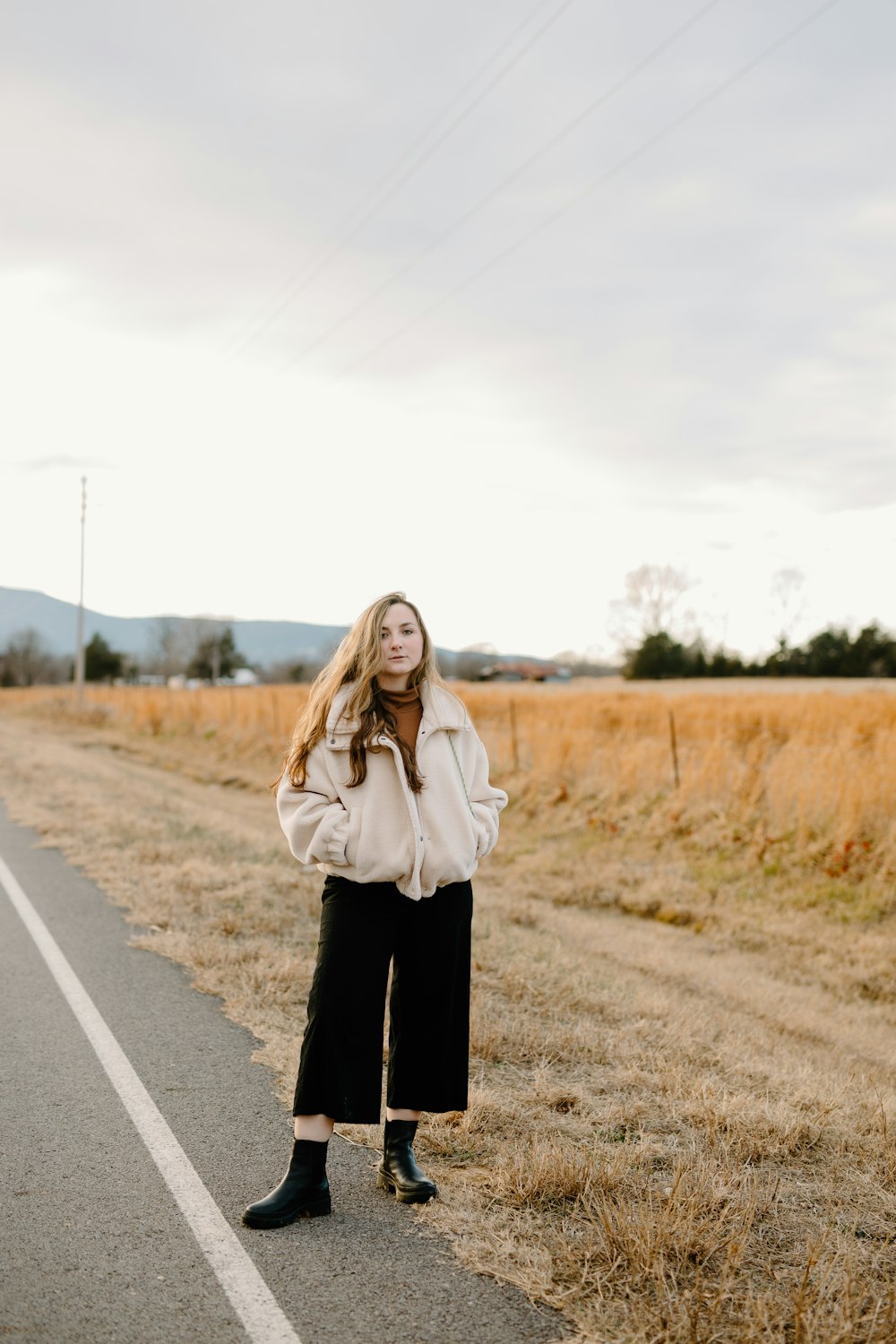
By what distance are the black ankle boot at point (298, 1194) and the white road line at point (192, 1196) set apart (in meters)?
0.12

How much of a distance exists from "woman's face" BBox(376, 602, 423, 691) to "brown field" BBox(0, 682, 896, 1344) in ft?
5.85

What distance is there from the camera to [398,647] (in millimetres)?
3945

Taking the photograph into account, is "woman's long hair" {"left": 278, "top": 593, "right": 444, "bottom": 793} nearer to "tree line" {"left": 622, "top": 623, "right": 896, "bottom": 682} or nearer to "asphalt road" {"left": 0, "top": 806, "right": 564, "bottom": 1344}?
"asphalt road" {"left": 0, "top": 806, "right": 564, "bottom": 1344}

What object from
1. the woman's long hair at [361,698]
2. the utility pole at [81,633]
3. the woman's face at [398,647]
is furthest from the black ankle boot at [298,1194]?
the utility pole at [81,633]

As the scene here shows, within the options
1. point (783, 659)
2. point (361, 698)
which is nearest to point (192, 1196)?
point (361, 698)

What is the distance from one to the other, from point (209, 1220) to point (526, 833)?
12013mm

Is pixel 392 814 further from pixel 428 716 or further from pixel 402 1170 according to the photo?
pixel 402 1170

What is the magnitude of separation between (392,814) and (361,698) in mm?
425

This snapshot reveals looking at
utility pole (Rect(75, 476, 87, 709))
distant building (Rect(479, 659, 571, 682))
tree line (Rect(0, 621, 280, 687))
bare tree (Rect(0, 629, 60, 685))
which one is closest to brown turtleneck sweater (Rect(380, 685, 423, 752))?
utility pole (Rect(75, 476, 87, 709))

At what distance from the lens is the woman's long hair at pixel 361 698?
12.5 ft

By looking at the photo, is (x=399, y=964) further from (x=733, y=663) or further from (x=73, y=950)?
(x=733, y=663)

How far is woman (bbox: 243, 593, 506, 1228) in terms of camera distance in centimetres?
374

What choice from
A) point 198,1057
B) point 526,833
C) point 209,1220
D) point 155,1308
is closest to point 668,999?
point 198,1057

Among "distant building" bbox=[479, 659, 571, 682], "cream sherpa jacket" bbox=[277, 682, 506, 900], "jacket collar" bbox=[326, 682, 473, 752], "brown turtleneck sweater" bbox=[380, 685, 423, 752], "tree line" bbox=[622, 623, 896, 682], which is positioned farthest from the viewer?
"distant building" bbox=[479, 659, 571, 682]
